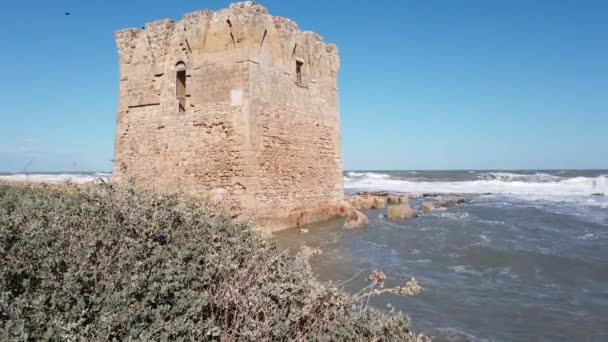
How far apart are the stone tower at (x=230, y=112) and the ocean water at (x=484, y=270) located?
56.4 inches

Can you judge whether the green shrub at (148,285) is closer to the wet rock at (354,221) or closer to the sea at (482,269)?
the sea at (482,269)

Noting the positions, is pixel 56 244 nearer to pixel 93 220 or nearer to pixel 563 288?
pixel 93 220

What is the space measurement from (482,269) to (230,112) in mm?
6385

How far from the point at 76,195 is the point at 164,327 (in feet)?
8.17

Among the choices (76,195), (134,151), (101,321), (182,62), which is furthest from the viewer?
(134,151)

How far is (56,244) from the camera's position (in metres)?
2.99

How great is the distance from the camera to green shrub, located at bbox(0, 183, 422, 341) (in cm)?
258

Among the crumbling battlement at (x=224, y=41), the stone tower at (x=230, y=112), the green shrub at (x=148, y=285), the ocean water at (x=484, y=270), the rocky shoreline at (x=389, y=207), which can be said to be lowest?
the ocean water at (x=484, y=270)

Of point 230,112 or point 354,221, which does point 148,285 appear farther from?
point 354,221

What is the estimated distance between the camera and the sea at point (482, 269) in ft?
17.3

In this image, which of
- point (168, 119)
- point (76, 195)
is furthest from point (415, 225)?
point (76, 195)

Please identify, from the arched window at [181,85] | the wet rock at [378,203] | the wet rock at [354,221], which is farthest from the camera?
the wet rock at [378,203]

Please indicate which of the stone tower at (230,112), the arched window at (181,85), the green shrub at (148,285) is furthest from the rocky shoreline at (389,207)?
the green shrub at (148,285)

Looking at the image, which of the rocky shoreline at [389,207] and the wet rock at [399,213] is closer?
the rocky shoreline at [389,207]
